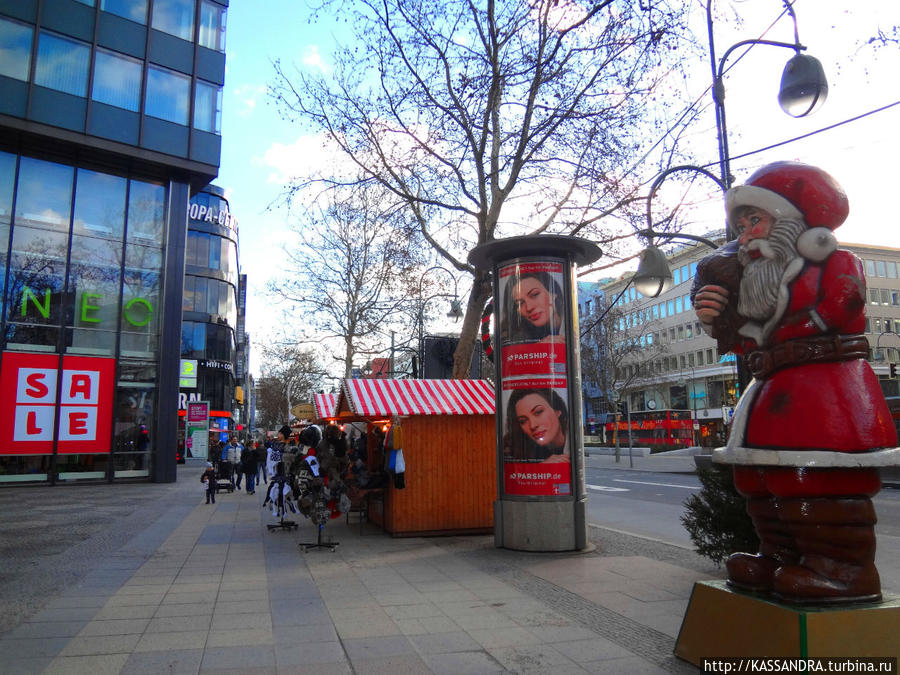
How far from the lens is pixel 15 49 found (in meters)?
20.2

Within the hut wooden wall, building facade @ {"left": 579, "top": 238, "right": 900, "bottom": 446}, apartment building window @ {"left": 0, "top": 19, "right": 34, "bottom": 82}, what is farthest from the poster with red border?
building facade @ {"left": 579, "top": 238, "right": 900, "bottom": 446}

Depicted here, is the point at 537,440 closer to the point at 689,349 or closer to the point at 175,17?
the point at 175,17

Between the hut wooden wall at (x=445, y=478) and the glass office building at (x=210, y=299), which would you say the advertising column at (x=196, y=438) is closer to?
the glass office building at (x=210, y=299)

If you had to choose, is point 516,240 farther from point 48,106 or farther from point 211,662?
point 48,106

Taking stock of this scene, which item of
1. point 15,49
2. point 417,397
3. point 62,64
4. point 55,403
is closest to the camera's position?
point 417,397

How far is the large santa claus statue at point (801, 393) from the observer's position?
3.56 m

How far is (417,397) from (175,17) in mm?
20160

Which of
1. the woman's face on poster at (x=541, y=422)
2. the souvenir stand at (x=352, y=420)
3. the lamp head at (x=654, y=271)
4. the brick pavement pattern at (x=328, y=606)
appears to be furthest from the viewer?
the souvenir stand at (x=352, y=420)

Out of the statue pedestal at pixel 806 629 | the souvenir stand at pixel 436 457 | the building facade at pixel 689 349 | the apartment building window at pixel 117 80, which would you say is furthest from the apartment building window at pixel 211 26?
the building facade at pixel 689 349

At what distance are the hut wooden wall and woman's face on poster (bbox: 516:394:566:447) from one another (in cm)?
214

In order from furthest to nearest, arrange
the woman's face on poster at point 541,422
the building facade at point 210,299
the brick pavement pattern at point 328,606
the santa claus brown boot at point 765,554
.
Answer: the building facade at point 210,299 → the woman's face on poster at point 541,422 → the brick pavement pattern at point 328,606 → the santa claus brown boot at point 765,554

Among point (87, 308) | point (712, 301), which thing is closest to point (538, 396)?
point (712, 301)

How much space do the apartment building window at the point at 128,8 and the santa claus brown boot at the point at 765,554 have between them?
25.9 meters

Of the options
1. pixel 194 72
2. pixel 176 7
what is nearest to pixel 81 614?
pixel 194 72
